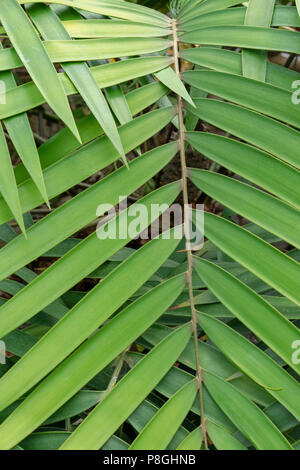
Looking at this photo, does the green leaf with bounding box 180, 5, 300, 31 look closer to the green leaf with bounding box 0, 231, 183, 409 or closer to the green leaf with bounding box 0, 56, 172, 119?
the green leaf with bounding box 0, 56, 172, 119

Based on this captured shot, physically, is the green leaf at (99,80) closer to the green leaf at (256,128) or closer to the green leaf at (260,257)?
the green leaf at (256,128)

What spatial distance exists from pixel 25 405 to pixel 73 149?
250 mm

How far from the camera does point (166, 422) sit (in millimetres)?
427

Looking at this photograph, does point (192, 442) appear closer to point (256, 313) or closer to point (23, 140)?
point (256, 313)

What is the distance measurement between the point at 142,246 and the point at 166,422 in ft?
0.55

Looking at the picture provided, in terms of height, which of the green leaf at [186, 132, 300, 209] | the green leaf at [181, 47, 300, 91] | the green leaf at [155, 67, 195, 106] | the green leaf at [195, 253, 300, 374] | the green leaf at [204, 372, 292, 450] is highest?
the green leaf at [181, 47, 300, 91]

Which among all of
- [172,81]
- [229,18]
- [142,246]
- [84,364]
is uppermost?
[229,18]

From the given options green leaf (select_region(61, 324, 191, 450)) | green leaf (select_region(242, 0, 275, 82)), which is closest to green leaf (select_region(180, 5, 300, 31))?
green leaf (select_region(242, 0, 275, 82))

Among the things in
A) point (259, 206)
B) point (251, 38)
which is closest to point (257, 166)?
point (259, 206)

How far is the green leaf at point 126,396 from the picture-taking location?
0.42 m

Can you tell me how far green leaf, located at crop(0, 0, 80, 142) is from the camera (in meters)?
0.40

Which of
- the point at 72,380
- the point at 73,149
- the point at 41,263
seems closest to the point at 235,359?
the point at 72,380

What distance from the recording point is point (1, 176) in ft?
1.34
